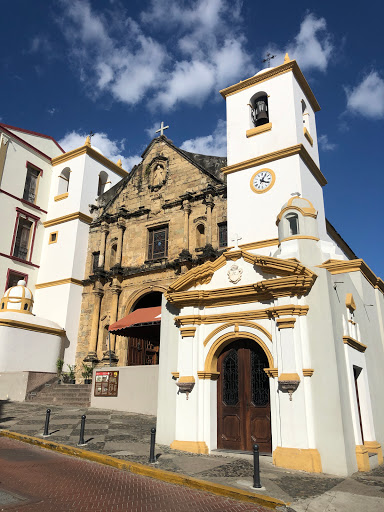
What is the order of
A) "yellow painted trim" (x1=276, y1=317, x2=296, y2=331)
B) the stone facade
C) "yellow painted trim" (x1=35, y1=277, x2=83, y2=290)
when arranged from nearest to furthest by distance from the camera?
"yellow painted trim" (x1=276, y1=317, x2=296, y2=331) < the stone facade < "yellow painted trim" (x1=35, y1=277, x2=83, y2=290)

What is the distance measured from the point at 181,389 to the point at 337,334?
4.26 meters

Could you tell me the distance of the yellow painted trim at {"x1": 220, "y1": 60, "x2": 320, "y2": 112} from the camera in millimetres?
18828

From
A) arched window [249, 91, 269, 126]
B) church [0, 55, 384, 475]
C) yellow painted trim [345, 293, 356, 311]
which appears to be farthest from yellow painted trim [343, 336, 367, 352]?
arched window [249, 91, 269, 126]

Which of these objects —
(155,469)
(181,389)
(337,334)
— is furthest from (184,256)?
(155,469)

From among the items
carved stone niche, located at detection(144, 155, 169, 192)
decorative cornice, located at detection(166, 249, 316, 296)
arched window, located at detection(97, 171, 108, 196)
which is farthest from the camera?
arched window, located at detection(97, 171, 108, 196)

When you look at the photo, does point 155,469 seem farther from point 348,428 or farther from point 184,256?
point 184,256

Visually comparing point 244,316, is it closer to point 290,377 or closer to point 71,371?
point 290,377

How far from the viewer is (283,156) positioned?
1775cm

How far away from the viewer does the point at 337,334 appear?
9828 mm

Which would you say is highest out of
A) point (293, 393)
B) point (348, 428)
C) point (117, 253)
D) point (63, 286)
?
point (117, 253)

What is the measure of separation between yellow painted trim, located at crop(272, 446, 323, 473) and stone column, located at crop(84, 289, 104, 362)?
15.0 metres

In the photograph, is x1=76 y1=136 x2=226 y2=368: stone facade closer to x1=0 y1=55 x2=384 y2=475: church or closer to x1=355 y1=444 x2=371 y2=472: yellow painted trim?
x1=0 y1=55 x2=384 y2=475: church

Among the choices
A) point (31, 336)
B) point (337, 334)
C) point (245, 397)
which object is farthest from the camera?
point (31, 336)

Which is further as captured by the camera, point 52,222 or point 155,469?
point 52,222
